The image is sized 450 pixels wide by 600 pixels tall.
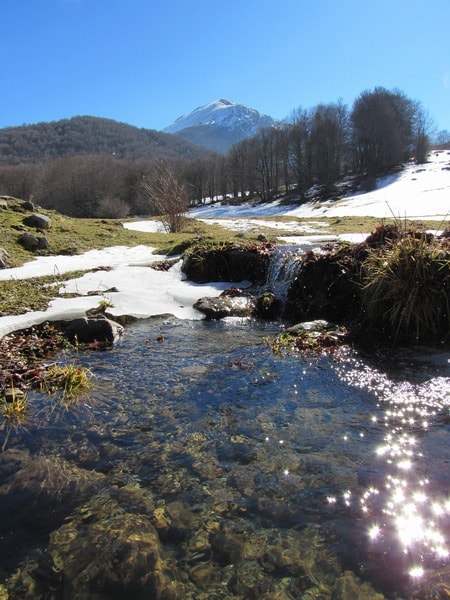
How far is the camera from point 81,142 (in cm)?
17025

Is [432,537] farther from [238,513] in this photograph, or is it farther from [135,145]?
[135,145]

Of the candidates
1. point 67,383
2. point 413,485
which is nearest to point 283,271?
point 67,383

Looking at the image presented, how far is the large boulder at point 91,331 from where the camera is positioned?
719cm

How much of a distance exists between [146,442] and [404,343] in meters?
4.89

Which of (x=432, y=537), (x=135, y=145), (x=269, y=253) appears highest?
(x=135, y=145)

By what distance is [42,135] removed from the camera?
558 ft

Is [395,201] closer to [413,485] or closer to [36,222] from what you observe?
[36,222]

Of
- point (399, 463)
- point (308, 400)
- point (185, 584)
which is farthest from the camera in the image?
point (308, 400)

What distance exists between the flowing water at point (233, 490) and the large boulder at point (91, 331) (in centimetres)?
196

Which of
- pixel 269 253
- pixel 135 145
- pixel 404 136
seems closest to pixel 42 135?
pixel 135 145

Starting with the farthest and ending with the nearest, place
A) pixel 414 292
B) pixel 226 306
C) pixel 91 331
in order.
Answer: pixel 226 306
pixel 91 331
pixel 414 292

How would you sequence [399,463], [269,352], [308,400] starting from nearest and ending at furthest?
[399,463] → [308,400] → [269,352]

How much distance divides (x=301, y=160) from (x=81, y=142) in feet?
431

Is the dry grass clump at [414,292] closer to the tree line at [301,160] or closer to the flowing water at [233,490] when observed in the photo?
the flowing water at [233,490]
